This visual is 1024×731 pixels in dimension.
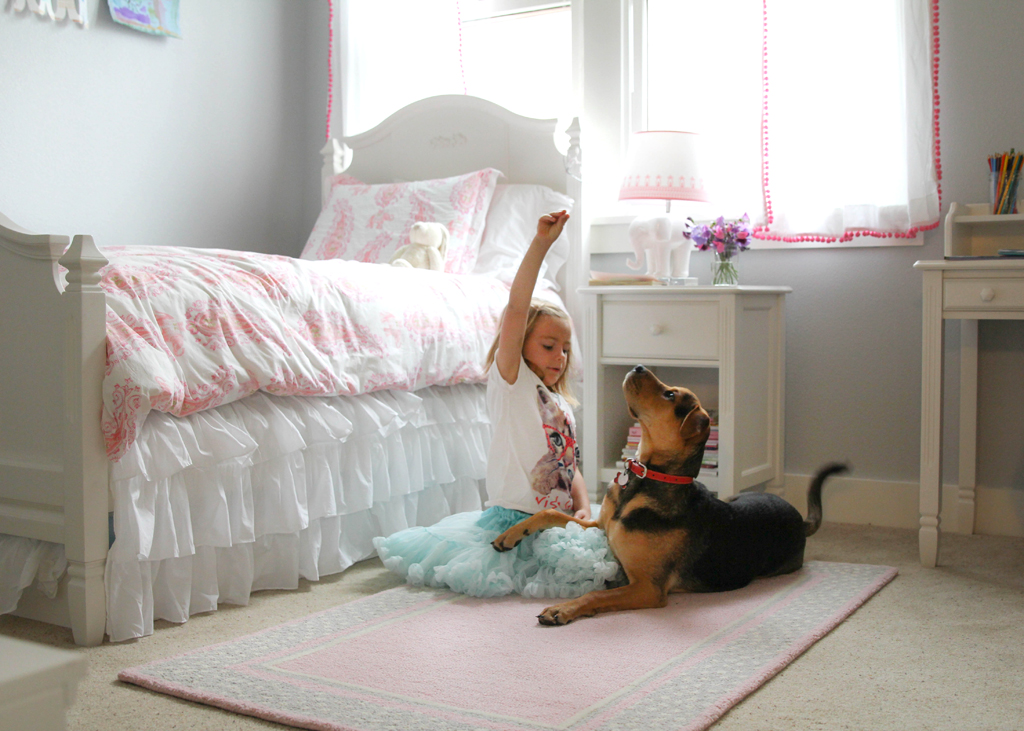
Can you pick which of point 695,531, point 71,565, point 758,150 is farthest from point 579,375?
point 71,565

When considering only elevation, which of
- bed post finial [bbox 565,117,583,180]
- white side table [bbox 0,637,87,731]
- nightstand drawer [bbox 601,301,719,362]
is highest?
bed post finial [bbox 565,117,583,180]

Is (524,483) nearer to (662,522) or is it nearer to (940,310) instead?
(662,522)

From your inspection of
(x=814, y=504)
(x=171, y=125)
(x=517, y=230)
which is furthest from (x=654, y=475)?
(x=171, y=125)

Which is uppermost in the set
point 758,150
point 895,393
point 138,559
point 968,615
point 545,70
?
point 545,70

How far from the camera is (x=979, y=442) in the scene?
2578 millimetres

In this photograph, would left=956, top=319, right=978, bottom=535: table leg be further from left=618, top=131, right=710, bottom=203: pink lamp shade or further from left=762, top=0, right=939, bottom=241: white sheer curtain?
left=618, top=131, right=710, bottom=203: pink lamp shade

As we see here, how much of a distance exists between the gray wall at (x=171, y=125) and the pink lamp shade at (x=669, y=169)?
5.78 feet

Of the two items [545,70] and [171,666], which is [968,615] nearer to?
[171,666]

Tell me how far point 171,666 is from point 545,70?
8.36ft

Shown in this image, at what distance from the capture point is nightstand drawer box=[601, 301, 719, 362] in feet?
7.98

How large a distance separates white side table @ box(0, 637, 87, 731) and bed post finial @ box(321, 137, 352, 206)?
10.4 ft

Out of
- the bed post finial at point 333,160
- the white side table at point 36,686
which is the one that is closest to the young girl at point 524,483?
Answer: the white side table at point 36,686

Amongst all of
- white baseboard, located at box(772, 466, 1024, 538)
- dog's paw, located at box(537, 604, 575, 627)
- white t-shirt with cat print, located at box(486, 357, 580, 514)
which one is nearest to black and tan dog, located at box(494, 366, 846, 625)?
dog's paw, located at box(537, 604, 575, 627)

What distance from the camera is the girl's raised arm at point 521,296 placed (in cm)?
187
